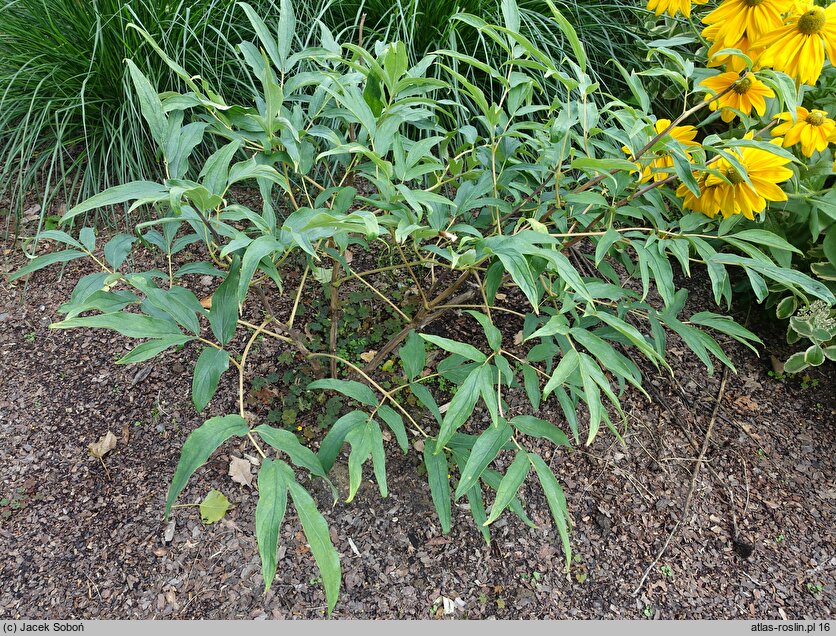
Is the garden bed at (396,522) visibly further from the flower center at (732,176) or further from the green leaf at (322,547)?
the flower center at (732,176)

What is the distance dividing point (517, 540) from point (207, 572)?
28.6 inches

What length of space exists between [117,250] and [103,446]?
623 mm

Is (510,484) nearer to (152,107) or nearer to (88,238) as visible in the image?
(152,107)

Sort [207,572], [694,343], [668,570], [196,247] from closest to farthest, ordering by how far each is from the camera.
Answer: [694,343], [207,572], [668,570], [196,247]

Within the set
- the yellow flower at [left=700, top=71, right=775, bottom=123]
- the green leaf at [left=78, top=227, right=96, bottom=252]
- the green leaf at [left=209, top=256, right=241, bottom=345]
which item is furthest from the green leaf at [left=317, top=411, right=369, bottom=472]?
the yellow flower at [left=700, top=71, right=775, bottom=123]

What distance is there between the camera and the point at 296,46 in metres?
2.15

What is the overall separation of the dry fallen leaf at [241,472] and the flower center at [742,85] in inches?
53.0

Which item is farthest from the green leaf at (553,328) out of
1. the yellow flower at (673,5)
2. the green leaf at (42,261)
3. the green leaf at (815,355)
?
the green leaf at (815,355)

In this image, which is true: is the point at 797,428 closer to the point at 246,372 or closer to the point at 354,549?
the point at 354,549

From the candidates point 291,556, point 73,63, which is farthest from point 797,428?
point 73,63

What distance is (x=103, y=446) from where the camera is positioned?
154 cm

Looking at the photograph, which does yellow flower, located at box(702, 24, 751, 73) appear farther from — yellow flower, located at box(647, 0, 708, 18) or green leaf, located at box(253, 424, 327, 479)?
green leaf, located at box(253, 424, 327, 479)

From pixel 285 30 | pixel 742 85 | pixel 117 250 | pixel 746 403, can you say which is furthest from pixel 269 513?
pixel 746 403

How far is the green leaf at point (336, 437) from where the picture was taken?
42.1 inches
